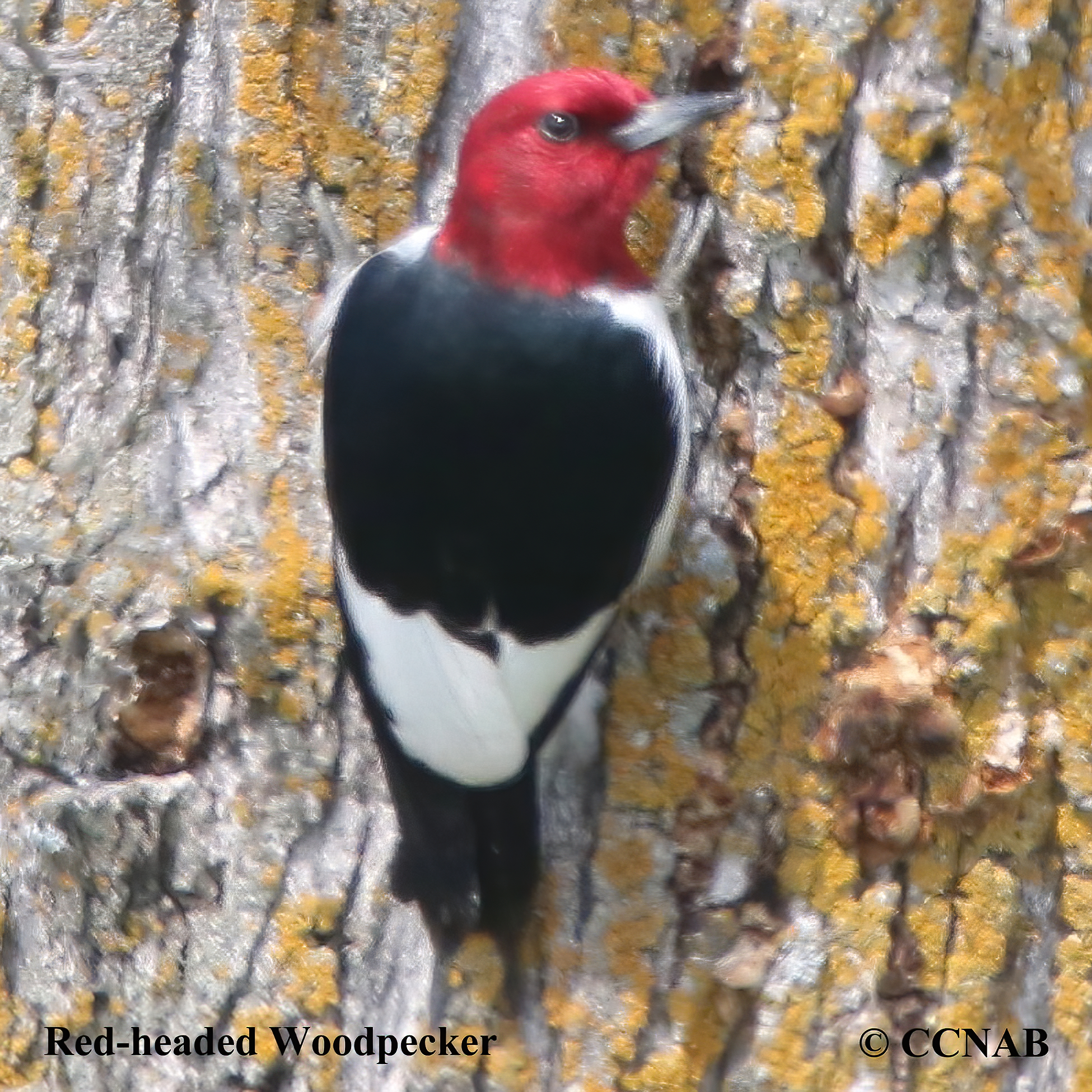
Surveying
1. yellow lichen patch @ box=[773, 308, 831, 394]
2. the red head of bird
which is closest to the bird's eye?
the red head of bird

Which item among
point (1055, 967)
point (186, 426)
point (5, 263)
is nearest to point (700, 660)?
point (1055, 967)

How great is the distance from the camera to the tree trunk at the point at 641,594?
1.72 meters

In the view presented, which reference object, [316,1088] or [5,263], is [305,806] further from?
[5,263]

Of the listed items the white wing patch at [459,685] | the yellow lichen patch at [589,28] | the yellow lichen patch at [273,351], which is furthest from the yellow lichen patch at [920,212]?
the yellow lichen patch at [273,351]

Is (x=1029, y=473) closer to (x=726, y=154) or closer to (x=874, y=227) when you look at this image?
(x=874, y=227)

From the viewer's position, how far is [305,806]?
1.84 meters

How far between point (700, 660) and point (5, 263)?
1.02m

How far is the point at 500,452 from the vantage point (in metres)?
1.62

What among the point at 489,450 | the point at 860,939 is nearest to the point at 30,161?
the point at 489,450

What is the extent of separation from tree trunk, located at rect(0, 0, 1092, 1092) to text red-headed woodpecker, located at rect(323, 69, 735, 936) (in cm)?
11

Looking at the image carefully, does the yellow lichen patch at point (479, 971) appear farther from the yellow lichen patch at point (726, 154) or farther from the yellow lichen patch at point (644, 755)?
the yellow lichen patch at point (726, 154)

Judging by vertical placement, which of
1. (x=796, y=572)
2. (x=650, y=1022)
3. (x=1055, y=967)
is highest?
(x=796, y=572)

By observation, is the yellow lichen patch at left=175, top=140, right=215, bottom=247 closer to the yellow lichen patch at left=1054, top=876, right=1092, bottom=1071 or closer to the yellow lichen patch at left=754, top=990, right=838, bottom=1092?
the yellow lichen patch at left=754, top=990, right=838, bottom=1092

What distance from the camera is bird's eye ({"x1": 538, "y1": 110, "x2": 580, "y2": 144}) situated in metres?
1.67
